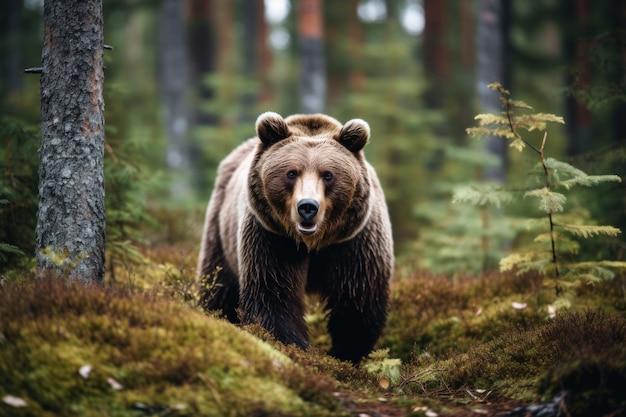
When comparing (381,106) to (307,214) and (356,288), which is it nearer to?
(356,288)

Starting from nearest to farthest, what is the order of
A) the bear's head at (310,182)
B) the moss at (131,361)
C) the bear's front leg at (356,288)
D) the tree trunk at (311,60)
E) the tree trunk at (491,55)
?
1. the moss at (131,361)
2. the bear's head at (310,182)
3. the bear's front leg at (356,288)
4. the tree trunk at (491,55)
5. the tree trunk at (311,60)

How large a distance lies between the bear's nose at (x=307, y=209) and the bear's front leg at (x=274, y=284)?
70cm

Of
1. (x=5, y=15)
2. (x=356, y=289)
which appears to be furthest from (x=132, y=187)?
(x=5, y=15)

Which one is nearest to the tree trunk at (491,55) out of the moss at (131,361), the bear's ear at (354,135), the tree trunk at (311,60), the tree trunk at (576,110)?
the tree trunk at (311,60)

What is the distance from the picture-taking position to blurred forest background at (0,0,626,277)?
287 inches

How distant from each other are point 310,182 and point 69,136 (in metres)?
2.05

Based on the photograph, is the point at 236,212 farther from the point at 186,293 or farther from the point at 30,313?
the point at 30,313

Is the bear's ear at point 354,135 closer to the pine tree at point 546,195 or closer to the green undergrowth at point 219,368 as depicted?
the pine tree at point 546,195

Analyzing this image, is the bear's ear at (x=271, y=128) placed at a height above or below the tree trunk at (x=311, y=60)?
below

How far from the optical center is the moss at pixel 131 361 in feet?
12.0

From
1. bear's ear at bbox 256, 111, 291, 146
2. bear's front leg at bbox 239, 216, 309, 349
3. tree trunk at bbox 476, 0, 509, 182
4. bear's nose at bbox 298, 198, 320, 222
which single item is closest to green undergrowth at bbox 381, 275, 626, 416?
bear's front leg at bbox 239, 216, 309, 349

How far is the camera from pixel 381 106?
54.7 feet

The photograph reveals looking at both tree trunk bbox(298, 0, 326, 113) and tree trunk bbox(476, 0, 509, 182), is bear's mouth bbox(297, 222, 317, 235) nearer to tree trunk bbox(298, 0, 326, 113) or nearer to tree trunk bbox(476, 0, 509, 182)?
tree trunk bbox(476, 0, 509, 182)

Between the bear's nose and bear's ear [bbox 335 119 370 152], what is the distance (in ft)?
3.38
